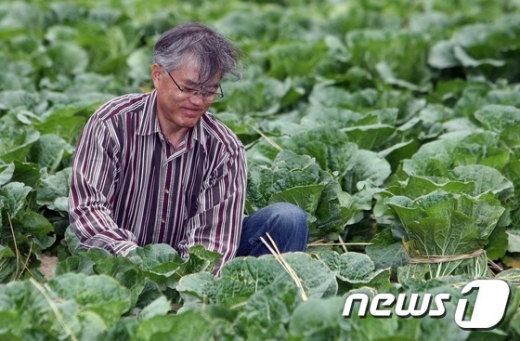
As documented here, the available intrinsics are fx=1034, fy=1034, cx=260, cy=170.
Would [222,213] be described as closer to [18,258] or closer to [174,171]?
[174,171]

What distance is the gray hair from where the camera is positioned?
384cm

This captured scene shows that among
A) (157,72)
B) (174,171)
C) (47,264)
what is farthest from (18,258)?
(157,72)

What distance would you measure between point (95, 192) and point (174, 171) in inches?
13.1

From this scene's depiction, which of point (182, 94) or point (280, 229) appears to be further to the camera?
point (280, 229)

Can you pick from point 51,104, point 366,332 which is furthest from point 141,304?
point 51,104

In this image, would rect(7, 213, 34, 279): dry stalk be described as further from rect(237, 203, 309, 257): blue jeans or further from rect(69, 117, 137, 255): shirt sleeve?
rect(237, 203, 309, 257): blue jeans

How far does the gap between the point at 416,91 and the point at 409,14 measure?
3.11 meters

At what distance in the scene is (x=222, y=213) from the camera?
4.03m

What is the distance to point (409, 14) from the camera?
10.5 meters

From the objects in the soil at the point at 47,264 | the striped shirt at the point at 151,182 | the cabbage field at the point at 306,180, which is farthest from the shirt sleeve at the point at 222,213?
the soil at the point at 47,264

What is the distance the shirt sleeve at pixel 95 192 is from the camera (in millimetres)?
3936

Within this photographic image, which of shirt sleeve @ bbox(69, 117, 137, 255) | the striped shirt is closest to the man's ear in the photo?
the striped shirt

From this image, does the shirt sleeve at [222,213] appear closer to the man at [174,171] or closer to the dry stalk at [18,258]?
the man at [174,171]
